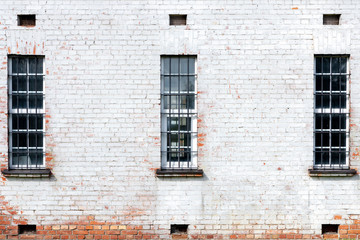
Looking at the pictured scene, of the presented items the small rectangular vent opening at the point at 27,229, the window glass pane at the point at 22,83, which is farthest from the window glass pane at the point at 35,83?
the small rectangular vent opening at the point at 27,229

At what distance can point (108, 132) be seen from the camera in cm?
791

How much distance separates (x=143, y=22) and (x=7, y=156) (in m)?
3.87

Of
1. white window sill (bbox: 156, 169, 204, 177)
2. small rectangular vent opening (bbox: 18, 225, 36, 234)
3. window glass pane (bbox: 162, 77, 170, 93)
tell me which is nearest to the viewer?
white window sill (bbox: 156, 169, 204, 177)

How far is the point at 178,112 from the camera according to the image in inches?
318

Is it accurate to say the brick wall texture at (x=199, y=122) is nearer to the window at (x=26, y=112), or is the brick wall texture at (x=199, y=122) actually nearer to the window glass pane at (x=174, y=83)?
the window at (x=26, y=112)

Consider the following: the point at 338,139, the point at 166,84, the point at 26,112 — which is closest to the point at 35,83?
the point at 26,112

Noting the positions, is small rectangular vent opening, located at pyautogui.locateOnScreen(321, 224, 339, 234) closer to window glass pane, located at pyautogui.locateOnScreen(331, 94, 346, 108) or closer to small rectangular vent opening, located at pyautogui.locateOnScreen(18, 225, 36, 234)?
window glass pane, located at pyautogui.locateOnScreen(331, 94, 346, 108)

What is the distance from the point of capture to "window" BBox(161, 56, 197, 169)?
8062 mm

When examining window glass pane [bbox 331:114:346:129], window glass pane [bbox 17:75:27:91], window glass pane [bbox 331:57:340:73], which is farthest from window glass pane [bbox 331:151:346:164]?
window glass pane [bbox 17:75:27:91]

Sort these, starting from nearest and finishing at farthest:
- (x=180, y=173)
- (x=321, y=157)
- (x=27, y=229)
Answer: (x=180, y=173) < (x=27, y=229) < (x=321, y=157)

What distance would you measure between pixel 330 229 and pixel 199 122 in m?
3.47

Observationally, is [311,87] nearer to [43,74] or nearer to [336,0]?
[336,0]

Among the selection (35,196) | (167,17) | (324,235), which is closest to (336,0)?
(167,17)

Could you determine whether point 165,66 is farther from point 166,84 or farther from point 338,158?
point 338,158
